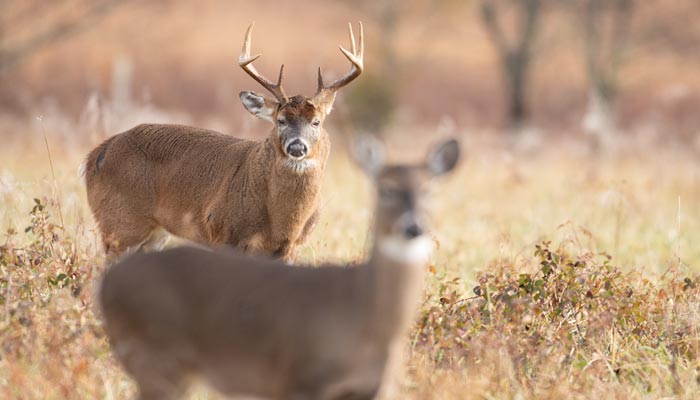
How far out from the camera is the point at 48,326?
18.0 ft

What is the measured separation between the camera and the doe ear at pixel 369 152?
4172mm

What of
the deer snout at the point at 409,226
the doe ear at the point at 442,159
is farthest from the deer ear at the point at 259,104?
the deer snout at the point at 409,226

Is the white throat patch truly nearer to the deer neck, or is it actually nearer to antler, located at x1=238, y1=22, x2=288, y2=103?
the deer neck

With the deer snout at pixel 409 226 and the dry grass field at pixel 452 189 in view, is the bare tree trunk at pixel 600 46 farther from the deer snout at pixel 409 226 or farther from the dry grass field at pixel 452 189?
the deer snout at pixel 409 226

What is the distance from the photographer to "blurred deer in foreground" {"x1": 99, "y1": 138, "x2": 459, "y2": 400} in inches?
156

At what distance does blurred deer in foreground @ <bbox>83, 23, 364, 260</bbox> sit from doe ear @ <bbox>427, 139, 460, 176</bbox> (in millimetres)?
2929

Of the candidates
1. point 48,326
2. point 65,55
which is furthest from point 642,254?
point 65,55

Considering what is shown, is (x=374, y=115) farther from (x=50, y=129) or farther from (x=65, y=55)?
(x=65, y=55)

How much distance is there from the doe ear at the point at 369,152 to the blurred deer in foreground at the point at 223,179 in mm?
2835

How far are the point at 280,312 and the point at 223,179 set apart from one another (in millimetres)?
3556

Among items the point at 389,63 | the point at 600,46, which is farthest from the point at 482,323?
the point at 389,63

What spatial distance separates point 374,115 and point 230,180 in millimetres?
15341

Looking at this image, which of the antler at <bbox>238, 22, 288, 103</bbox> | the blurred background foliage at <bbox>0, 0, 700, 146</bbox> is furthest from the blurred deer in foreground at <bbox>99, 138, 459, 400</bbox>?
the blurred background foliage at <bbox>0, 0, 700, 146</bbox>

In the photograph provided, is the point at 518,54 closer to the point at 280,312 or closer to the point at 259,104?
the point at 259,104
